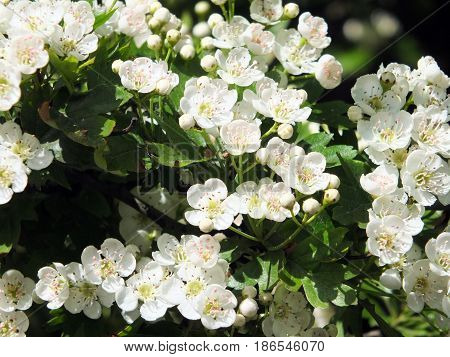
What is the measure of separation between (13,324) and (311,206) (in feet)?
1.93

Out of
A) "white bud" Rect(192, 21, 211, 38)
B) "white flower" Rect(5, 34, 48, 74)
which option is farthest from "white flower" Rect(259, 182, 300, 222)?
"white bud" Rect(192, 21, 211, 38)

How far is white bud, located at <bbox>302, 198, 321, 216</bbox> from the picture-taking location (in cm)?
142

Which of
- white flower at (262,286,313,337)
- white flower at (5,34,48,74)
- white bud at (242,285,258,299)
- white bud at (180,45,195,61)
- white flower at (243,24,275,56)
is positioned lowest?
white flower at (262,286,313,337)

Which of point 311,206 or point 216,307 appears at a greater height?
point 311,206

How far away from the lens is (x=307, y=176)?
1456mm

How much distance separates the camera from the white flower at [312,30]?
1.71m

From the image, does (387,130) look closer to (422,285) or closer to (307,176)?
(307,176)

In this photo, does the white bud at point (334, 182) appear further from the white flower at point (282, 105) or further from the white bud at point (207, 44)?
the white bud at point (207, 44)

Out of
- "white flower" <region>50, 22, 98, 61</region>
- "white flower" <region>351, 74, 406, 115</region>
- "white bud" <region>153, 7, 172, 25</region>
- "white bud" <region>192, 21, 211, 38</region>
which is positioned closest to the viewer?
"white flower" <region>50, 22, 98, 61</region>

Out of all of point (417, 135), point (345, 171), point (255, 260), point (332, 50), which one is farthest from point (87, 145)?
point (332, 50)

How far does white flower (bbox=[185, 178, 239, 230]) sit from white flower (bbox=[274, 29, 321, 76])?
0.35 meters

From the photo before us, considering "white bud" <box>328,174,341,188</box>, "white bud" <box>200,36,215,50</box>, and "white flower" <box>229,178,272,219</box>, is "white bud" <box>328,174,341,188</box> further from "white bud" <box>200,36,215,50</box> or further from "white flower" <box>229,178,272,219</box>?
"white bud" <box>200,36,215,50</box>

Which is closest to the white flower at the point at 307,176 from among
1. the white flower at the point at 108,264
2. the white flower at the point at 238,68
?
the white flower at the point at 238,68

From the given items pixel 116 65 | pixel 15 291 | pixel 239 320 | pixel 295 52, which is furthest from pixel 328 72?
pixel 15 291
